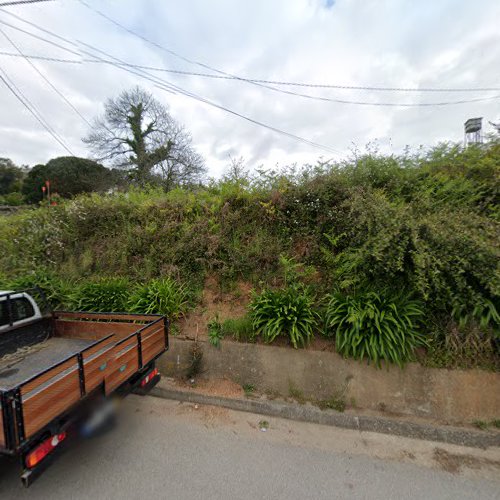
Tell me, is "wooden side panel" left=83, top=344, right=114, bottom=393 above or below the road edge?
above

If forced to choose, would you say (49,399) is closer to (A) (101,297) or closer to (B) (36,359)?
(B) (36,359)

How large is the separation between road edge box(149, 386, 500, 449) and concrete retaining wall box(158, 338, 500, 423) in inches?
6.2

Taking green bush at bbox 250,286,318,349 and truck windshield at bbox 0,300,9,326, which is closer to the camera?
truck windshield at bbox 0,300,9,326

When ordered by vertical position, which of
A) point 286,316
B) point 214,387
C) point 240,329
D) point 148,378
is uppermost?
point 286,316

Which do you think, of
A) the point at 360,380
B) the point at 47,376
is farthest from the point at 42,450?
the point at 360,380

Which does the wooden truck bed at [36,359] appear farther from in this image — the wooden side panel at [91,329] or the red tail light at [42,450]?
the red tail light at [42,450]

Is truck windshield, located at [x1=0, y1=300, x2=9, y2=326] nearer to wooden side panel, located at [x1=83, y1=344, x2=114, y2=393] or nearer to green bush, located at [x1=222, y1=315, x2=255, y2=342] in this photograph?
wooden side panel, located at [x1=83, y1=344, x2=114, y2=393]

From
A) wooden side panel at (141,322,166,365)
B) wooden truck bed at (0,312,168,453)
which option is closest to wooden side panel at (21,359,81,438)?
wooden truck bed at (0,312,168,453)

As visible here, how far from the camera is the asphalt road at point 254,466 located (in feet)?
6.35

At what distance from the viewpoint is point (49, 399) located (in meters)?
1.78

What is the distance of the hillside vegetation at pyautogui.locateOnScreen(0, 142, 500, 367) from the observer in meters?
2.74

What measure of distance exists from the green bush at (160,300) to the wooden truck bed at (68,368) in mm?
501

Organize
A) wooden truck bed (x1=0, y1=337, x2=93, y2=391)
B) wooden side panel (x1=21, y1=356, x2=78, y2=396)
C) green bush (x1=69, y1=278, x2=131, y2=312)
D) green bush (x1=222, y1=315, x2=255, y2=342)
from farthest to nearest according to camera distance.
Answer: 1. green bush (x1=69, y1=278, x2=131, y2=312)
2. green bush (x1=222, y1=315, x2=255, y2=342)
3. wooden truck bed (x1=0, y1=337, x2=93, y2=391)
4. wooden side panel (x1=21, y1=356, x2=78, y2=396)

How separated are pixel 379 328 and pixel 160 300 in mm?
3140
